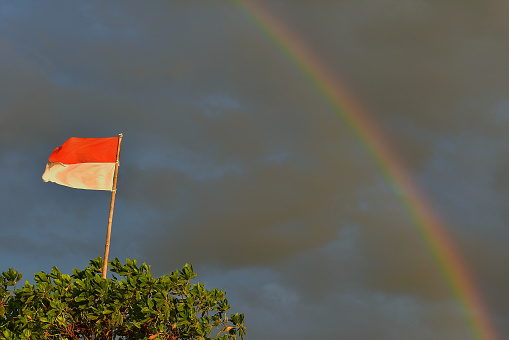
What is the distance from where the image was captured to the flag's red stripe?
2567cm

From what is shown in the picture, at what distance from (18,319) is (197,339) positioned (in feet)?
21.2

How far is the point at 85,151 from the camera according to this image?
25.8 meters

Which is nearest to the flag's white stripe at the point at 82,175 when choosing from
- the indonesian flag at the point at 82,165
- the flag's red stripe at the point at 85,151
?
the indonesian flag at the point at 82,165

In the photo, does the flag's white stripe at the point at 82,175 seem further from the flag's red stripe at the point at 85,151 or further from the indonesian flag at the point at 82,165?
the flag's red stripe at the point at 85,151

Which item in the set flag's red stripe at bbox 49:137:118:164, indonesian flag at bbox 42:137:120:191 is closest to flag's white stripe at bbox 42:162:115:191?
indonesian flag at bbox 42:137:120:191

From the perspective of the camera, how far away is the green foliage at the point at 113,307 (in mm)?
22484

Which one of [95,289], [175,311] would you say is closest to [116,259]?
[95,289]

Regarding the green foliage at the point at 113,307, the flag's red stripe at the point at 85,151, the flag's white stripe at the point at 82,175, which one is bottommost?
the green foliage at the point at 113,307

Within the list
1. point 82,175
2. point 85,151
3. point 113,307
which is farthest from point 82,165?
point 113,307

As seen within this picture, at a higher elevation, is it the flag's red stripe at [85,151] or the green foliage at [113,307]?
the flag's red stripe at [85,151]

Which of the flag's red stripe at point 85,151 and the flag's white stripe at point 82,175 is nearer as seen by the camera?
the flag's white stripe at point 82,175

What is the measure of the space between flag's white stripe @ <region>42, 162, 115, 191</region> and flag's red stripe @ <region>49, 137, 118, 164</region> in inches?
7.8

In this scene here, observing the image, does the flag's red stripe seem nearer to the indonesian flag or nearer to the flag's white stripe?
the indonesian flag

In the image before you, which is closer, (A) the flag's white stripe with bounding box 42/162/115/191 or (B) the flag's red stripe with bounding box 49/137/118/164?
(A) the flag's white stripe with bounding box 42/162/115/191
